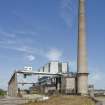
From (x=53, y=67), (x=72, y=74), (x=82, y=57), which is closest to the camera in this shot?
(x=82, y=57)

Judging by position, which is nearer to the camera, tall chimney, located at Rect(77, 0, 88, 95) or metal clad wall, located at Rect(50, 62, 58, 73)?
tall chimney, located at Rect(77, 0, 88, 95)

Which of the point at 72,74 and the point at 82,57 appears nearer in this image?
the point at 82,57

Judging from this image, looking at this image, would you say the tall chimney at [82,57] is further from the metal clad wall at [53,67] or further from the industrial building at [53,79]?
the metal clad wall at [53,67]

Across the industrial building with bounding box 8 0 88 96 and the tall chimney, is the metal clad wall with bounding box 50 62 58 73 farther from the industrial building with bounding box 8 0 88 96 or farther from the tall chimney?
the tall chimney

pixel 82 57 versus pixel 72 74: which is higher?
pixel 82 57

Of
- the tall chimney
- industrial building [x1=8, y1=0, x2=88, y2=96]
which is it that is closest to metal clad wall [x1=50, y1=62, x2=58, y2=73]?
industrial building [x1=8, y1=0, x2=88, y2=96]

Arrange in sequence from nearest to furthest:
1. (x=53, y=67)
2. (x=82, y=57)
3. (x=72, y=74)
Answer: (x=82, y=57), (x=72, y=74), (x=53, y=67)

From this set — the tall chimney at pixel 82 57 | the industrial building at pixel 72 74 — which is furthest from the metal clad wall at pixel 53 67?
the tall chimney at pixel 82 57

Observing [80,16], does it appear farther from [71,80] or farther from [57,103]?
[57,103]

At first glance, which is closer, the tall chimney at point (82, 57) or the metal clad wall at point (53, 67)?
the tall chimney at point (82, 57)

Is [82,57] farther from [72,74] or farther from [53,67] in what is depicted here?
[53,67]

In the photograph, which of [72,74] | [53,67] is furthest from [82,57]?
[53,67]

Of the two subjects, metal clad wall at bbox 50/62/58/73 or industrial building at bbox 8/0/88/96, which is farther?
metal clad wall at bbox 50/62/58/73

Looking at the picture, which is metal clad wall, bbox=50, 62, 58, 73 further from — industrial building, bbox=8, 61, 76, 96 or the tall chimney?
the tall chimney
